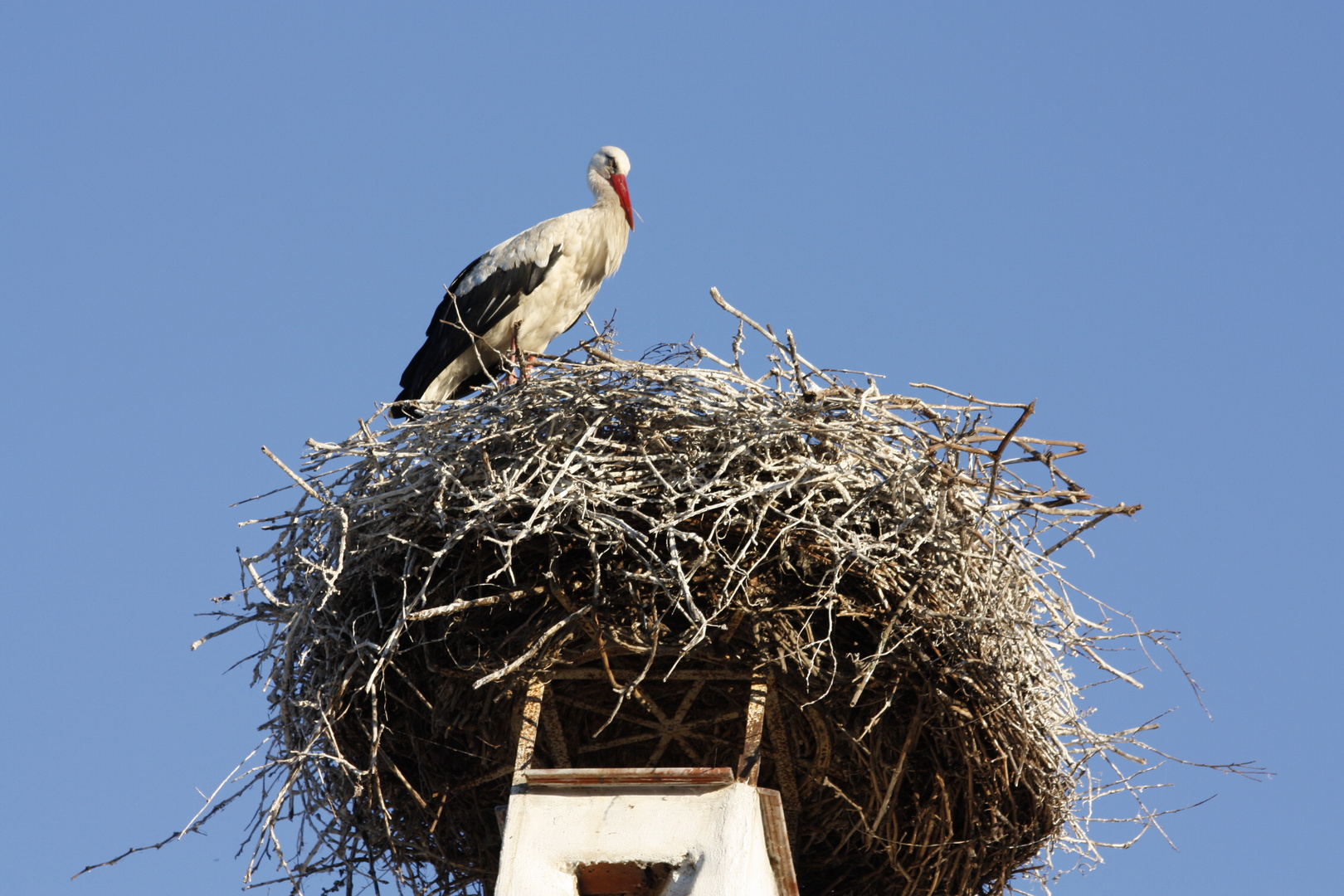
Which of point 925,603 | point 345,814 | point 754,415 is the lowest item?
point 345,814

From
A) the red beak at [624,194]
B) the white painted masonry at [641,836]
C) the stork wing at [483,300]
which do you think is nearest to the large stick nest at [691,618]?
the white painted masonry at [641,836]

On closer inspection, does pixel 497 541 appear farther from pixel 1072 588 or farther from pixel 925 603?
pixel 1072 588

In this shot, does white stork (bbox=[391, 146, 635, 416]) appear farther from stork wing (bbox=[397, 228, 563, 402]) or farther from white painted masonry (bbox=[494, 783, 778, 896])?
white painted masonry (bbox=[494, 783, 778, 896])

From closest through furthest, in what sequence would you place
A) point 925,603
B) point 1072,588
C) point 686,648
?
point 686,648, point 925,603, point 1072,588

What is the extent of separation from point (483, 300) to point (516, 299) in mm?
186

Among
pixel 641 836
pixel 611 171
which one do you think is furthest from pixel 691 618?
pixel 611 171

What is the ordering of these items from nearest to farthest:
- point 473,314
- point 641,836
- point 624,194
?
1. point 641,836
2. point 473,314
3. point 624,194

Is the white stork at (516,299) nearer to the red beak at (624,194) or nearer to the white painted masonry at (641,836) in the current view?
the red beak at (624,194)

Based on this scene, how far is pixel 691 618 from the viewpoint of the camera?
16.6 feet

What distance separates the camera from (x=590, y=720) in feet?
19.3

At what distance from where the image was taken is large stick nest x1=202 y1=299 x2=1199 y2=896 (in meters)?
5.25

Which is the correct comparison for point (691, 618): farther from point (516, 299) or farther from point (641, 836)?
point (516, 299)

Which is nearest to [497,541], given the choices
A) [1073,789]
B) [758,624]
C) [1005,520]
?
[758,624]

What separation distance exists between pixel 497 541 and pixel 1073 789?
2235mm
